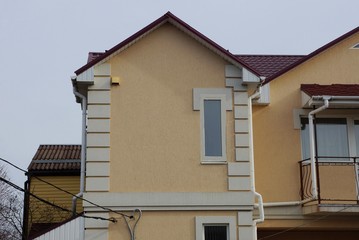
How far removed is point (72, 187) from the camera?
1697 cm

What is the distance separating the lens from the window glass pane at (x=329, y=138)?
48.2 ft

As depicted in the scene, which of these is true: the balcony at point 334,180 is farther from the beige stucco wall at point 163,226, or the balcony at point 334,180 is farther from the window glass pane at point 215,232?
the beige stucco wall at point 163,226

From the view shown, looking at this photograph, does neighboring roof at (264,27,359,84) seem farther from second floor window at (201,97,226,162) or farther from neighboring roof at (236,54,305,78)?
second floor window at (201,97,226,162)

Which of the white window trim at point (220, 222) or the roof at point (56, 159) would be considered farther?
the roof at point (56, 159)

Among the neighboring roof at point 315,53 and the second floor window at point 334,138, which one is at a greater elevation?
the neighboring roof at point 315,53

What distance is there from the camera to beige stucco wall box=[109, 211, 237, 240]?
12.2 metres

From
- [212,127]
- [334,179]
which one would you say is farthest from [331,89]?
[212,127]

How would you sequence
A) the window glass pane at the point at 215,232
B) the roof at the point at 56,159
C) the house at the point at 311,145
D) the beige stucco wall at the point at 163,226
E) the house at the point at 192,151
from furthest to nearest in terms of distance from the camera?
the roof at the point at 56,159 < the house at the point at 311,145 < the window glass pane at the point at 215,232 < the house at the point at 192,151 < the beige stucco wall at the point at 163,226

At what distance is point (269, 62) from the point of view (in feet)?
53.7

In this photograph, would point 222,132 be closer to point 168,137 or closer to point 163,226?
point 168,137

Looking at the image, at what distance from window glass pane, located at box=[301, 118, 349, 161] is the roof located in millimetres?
6273

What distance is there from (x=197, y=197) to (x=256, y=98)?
3.06 m

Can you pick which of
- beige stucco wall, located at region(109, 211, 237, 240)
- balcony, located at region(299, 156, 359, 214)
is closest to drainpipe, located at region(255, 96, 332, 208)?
balcony, located at region(299, 156, 359, 214)

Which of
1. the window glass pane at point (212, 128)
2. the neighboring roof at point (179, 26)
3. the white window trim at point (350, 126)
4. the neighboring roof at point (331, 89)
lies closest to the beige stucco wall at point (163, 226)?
the window glass pane at point (212, 128)
